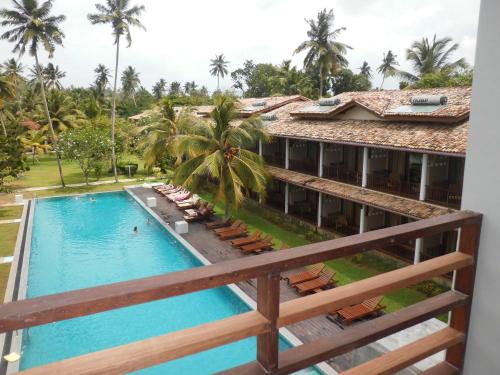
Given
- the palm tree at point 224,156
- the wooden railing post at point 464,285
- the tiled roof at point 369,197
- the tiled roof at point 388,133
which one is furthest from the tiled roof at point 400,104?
the wooden railing post at point 464,285

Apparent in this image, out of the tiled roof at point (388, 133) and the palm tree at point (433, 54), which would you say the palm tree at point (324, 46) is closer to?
the palm tree at point (433, 54)

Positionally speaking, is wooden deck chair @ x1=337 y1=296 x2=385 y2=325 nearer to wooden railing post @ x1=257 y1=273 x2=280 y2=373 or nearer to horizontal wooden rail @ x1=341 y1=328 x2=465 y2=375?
horizontal wooden rail @ x1=341 y1=328 x2=465 y2=375

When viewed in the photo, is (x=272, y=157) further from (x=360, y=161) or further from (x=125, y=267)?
(x=125, y=267)

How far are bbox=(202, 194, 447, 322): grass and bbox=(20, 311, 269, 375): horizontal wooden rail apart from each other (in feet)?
34.7

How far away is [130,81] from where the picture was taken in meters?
78.8

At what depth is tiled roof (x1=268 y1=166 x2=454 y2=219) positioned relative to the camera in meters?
13.7

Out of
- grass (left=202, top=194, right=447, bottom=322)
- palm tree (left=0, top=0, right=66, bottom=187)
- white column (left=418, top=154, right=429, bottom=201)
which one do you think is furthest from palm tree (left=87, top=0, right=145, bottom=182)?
white column (left=418, top=154, right=429, bottom=201)

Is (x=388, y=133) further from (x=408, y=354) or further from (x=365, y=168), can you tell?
(x=408, y=354)

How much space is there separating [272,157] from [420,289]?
527 inches

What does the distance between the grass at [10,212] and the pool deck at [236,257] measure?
282 inches

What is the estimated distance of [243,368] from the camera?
65.6 inches

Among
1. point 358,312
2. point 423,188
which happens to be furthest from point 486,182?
point 423,188

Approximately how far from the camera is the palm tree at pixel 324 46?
3900 cm

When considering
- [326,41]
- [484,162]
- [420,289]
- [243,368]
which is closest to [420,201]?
[420,289]
